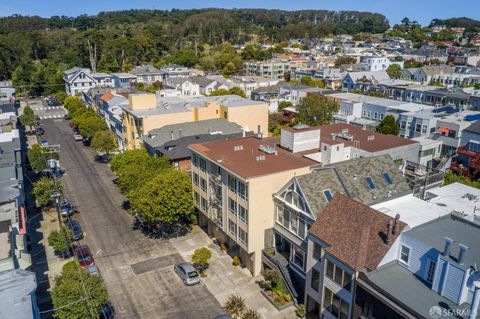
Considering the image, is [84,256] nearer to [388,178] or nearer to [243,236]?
[243,236]

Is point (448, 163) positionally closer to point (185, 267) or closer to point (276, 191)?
point (276, 191)

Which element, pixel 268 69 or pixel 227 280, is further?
pixel 268 69

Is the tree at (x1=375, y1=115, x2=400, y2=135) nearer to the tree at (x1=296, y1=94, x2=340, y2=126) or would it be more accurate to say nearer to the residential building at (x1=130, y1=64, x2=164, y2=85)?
the tree at (x1=296, y1=94, x2=340, y2=126)

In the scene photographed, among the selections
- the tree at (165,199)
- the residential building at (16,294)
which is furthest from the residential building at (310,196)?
the residential building at (16,294)

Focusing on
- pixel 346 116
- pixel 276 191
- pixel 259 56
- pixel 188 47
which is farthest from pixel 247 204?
pixel 188 47

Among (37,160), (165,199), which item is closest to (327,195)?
(165,199)
